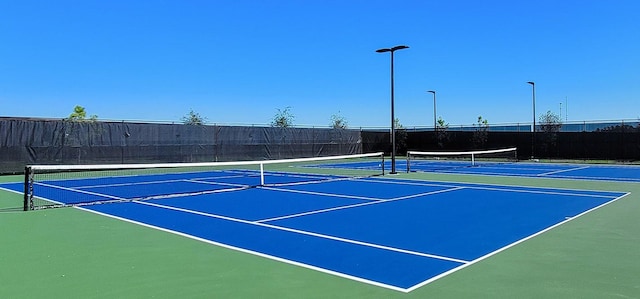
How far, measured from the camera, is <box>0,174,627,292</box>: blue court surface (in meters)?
5.37

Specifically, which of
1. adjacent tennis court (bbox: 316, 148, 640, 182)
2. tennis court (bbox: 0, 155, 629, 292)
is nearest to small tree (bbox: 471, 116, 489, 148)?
adjacent tennis court (bbox: 316, 148, 640, 182)

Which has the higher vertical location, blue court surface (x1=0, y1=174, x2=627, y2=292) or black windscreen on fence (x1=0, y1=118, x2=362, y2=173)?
black windscreen on fence (x1=0, y1=118, x2=362, y2=173)

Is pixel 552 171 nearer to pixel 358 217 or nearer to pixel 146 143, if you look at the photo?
pixel 358 217

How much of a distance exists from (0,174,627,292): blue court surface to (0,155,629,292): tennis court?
0.05ft

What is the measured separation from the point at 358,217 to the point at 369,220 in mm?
348

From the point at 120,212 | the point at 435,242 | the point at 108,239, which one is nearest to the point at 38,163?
the point at 120,212

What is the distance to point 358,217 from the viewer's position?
826 centimetres

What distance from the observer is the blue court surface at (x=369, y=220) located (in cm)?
537

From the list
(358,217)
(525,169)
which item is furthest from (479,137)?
(358,217)

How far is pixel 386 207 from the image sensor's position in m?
9.44

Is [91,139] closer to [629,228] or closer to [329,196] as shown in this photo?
[329,196]

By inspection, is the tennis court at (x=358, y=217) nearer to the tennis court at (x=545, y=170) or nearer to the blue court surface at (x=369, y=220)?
the blue court surface at (x=369, y=220)

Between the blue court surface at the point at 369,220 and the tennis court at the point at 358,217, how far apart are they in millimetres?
15

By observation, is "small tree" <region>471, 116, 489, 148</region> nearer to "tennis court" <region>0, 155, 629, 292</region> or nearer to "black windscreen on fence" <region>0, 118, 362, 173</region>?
"black windscreen on fence" <region>0, 118, 362, 173</region>
